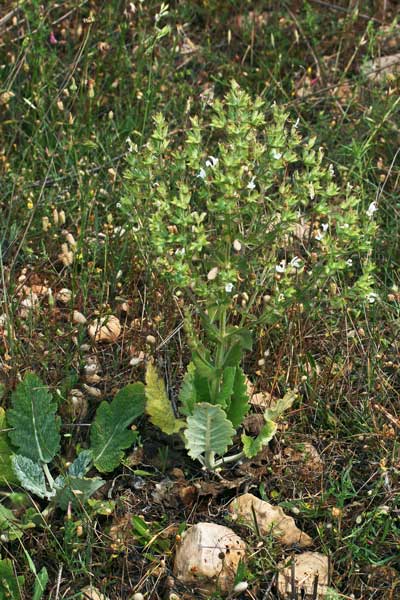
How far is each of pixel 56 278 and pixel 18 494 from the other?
3.34 ft

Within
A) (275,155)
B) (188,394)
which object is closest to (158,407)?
(188,394)

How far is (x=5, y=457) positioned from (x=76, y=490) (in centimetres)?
29

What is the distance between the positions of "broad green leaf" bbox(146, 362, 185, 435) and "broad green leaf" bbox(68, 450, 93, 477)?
0.21 m

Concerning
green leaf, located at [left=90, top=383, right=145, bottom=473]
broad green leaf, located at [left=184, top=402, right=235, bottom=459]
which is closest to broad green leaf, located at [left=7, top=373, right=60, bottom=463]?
green leaf, located at [left=90, top=383, right=145, bottom=473]

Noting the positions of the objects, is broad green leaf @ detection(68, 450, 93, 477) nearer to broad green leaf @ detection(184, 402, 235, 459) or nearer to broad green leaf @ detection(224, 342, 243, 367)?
broad green leaf @ detection(184, 402, 235, 459)

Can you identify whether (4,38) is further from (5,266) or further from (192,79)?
(5,266)

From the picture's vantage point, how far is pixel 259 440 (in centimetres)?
254

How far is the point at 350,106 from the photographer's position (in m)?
3.92

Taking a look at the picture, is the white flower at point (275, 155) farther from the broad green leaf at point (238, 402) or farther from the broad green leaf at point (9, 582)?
the broad green leaf at point (9, 582)

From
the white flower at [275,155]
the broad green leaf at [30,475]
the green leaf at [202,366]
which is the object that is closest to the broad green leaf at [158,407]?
the green leaf at [202,366]

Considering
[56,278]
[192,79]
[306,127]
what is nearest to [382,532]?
[56,278]

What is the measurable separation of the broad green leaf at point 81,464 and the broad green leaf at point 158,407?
21cm

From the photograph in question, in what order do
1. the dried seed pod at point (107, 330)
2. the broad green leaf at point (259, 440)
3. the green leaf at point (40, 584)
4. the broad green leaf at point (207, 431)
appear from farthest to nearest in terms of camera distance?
1. the dried seed pod at point (107, 330)
2. the broad green leaf at point (259, 440)
3. the broad green leaf at point (207, 431)
4. the green leaf at point (40, 584)

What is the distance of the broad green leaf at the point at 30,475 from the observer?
2.51 metres
